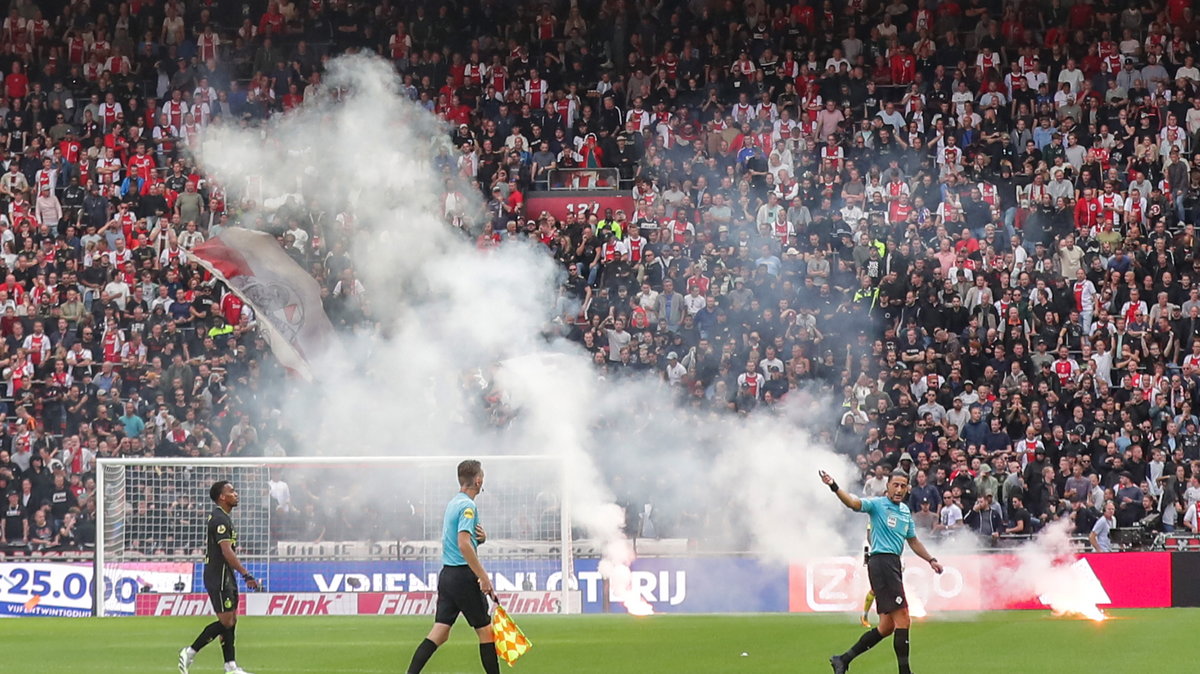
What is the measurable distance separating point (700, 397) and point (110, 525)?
8.42 m

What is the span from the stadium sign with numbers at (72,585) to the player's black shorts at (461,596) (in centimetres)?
1227

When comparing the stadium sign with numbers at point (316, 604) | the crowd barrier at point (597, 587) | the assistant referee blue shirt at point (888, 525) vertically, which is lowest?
the stadium sign with numbers at point (316, 604)

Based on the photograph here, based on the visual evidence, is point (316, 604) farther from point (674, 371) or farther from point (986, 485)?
point (986, 485)

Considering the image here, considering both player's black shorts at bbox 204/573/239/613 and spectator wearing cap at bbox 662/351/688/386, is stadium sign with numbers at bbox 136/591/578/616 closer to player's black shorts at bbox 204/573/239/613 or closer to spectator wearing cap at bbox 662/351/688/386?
spectator wearing cap at bbox 662/351/688/386

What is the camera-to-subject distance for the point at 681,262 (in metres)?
27.9

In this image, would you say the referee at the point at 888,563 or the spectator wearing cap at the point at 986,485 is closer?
the referee at the point at 888,563

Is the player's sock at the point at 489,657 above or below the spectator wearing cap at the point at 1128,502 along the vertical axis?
above

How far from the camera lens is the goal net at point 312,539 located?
76.4 ft

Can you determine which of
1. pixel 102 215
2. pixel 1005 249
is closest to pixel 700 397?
pixel 1005 249

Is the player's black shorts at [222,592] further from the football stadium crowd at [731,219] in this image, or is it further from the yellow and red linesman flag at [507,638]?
the football stadium crowd at [731,219]

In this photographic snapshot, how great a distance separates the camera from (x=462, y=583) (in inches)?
468

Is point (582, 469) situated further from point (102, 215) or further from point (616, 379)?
point (102, 215)

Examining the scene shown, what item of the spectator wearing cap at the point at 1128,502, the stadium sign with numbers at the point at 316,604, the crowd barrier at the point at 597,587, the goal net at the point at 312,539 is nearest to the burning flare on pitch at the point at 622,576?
the crowd barrier at the point at 597,587

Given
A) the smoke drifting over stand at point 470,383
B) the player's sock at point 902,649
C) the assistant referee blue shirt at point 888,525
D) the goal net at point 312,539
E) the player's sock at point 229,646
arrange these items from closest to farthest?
the player's sock at point 902,649 → the assistant referee blue shirt at point 888,525 → the player's sock at point 229,646 → the goal net at point 312,539 → the smoke drifting over stand at point 470,383
